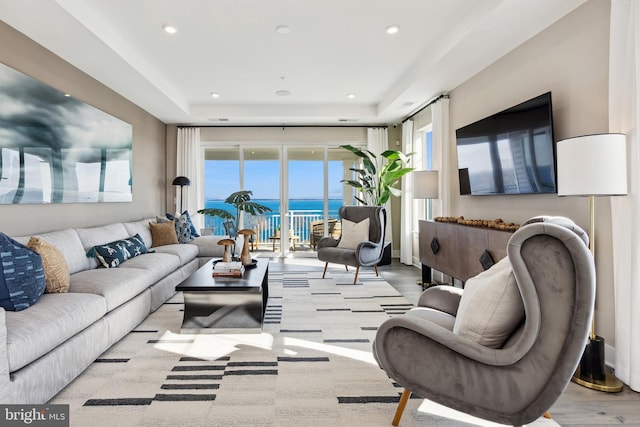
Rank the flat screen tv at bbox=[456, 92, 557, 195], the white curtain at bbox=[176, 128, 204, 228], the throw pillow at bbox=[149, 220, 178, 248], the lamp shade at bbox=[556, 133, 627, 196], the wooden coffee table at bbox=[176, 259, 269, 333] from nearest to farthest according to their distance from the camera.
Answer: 1. the lamp shade at bbox=[556, 133, 627, 196]
2. the flat screen tv at bbox=[456, 92, 557, 195]
3. the wooden coffee table at bbox=[176, 259, 269, 333]
4. the throw pillow at bbox=[149, 220, 178, 248]
5. the white curtain at bbox=[176, 128, 204, 228]

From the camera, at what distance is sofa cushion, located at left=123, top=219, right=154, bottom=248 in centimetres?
441

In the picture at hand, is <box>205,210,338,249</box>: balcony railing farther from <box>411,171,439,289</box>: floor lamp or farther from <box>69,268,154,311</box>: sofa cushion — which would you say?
<box>69,268,154,311</box>: sofa cushion

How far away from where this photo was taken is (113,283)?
2691mm

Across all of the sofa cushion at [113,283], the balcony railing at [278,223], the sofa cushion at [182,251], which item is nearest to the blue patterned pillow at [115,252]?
the sofa cushion at [113,283]

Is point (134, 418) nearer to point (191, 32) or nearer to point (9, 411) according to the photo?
point (9, 411)

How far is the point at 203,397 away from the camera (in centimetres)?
193

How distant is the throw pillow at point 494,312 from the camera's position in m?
1.35

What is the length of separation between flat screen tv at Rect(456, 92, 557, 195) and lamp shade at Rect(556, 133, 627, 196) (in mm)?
761

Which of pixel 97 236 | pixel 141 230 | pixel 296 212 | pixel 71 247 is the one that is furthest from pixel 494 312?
pixel 296 212

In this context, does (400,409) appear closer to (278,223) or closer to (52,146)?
(52,146)

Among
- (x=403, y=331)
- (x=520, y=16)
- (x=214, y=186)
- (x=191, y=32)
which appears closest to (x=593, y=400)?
(x=403, y=331)

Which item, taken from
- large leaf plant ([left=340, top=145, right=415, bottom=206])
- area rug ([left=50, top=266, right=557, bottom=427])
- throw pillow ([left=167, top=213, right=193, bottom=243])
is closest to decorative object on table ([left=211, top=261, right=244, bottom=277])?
area rug ([left=50, top=266, right=557, bottom=427])

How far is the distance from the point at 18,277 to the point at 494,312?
8.11ft

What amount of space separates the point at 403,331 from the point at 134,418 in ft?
4.53
